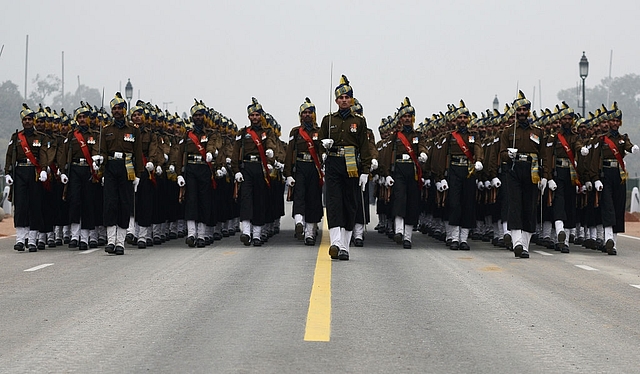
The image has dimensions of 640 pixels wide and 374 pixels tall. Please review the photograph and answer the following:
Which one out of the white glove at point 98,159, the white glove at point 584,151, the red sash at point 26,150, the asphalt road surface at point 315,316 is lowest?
the asphalt road surface at point 315,316

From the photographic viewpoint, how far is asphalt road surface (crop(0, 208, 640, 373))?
23.5ft

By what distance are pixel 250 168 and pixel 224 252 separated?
2.39 meters

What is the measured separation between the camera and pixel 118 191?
16797mm

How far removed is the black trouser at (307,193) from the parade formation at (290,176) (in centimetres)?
2

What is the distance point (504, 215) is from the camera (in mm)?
18781

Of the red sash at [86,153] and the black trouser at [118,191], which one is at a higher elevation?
the red sash at [86,153]

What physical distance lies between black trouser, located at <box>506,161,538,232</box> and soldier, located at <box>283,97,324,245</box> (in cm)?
327

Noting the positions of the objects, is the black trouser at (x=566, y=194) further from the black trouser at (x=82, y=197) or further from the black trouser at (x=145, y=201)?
the black trouser at (x=82, y=197)

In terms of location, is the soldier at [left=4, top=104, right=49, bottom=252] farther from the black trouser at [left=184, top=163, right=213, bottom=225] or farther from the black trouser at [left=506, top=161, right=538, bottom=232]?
the black trouser at [left=506, top=161, right=538, bottom=232]

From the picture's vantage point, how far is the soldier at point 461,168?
61.1ft

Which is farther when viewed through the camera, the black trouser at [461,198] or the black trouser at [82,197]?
the black trouser at [461,198]

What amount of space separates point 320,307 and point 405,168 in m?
10.0

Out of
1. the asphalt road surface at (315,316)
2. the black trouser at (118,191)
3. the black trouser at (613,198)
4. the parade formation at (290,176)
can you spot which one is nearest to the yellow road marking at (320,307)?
the asphalt road surface at (315,316)

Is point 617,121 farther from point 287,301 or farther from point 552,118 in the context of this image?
point 287,301
